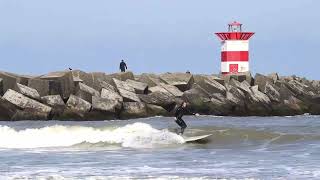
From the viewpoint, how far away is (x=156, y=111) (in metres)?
30.7

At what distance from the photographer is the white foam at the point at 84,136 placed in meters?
21.2

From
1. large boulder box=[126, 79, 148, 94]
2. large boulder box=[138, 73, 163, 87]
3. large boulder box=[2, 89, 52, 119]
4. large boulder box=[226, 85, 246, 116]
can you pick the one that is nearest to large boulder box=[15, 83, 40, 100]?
large boulder box=[2, 89, 52, 119]

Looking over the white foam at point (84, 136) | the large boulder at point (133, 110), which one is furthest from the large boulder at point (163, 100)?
the white foam at point (84, 136)

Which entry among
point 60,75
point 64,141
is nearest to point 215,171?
point 64,141

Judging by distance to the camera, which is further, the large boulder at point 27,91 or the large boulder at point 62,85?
the large boulder at point 62,85

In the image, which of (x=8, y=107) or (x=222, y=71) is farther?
(x=222, y=71)

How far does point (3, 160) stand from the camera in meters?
16.5

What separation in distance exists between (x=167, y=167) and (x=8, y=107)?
16.1 meters

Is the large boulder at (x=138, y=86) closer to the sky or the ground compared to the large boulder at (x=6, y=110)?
closer to the sky

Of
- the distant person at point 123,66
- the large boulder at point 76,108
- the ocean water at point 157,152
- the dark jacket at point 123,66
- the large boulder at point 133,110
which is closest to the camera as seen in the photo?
the ocean water at point 157,152

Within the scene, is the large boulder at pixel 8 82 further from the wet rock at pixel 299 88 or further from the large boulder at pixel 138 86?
the wet rock at pixel 299 88

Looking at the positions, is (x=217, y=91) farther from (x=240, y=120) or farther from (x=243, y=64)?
(x=243, y=64)

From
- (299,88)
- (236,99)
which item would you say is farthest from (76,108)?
(299,88)

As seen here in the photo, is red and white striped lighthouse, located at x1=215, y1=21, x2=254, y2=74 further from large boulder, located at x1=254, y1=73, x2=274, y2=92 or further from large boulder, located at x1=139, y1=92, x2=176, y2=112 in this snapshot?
large boulder, located at x1=139, y1=92, x2=176, y2=112
